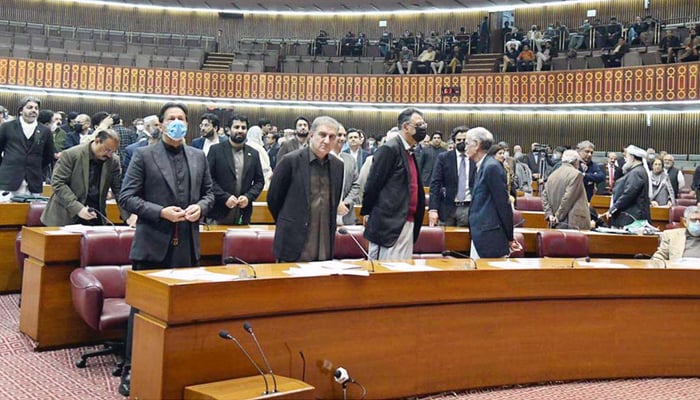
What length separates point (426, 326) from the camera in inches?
146

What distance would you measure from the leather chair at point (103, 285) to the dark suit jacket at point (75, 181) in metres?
0.49

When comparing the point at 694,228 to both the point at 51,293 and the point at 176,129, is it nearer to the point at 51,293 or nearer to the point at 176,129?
the point at 176,129

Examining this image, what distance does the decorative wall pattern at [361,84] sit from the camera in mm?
15289

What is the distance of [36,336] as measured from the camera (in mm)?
4406

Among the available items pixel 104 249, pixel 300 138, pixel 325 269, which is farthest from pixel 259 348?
pixel 300 138

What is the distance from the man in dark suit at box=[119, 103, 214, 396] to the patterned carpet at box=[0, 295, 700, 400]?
343mm

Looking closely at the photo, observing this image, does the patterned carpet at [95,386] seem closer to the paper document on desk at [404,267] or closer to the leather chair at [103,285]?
the leather chair at [103,285]

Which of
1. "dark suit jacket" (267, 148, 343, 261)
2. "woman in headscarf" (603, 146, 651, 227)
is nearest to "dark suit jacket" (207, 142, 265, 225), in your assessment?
"dark suit jacket" (267, 148, 343, 261)

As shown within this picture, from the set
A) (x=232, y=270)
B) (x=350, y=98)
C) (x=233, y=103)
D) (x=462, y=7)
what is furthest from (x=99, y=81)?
(x=232, y=270)

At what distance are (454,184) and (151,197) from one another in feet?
9.61

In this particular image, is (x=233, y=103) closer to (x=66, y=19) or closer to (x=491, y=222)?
(x=66, y=19)

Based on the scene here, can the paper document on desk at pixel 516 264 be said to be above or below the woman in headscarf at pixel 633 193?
below

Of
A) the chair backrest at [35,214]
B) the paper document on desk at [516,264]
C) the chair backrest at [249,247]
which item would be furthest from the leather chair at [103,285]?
the paper document on desk at [516,264]

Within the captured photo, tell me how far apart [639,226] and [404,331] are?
3443mm
